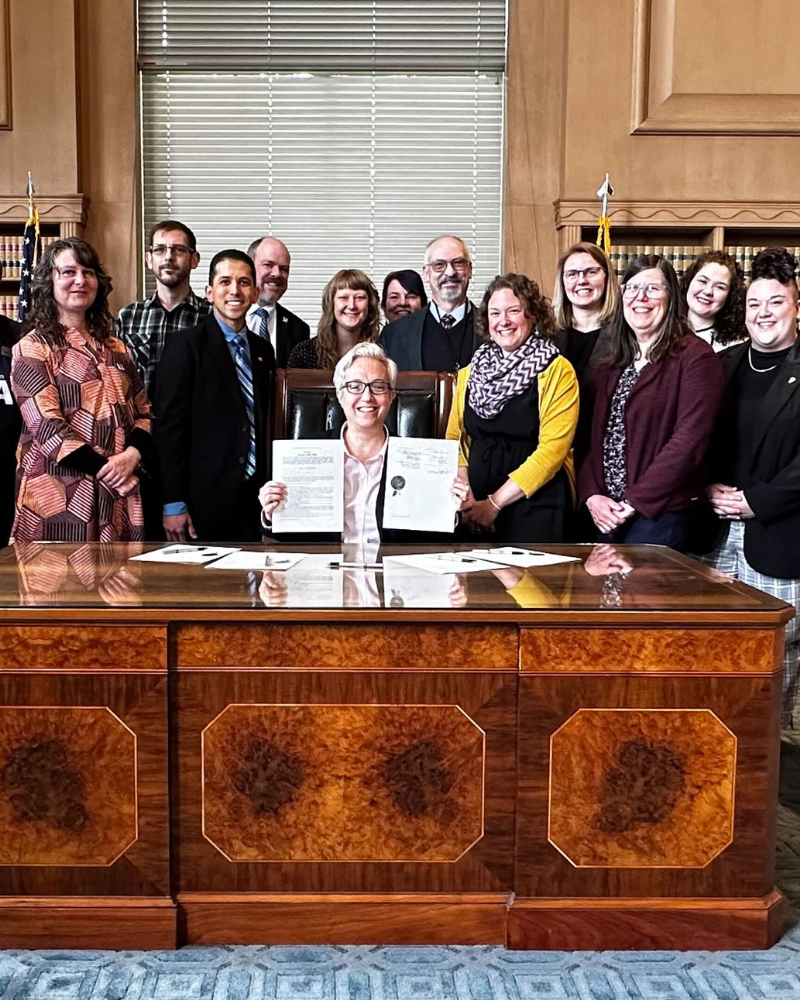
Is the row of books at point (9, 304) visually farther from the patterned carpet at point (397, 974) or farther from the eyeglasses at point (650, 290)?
the patterned carpet at point (397, 974)

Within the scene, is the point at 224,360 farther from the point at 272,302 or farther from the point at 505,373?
the point at 505,373

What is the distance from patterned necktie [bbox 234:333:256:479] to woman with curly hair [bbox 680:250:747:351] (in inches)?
63.3

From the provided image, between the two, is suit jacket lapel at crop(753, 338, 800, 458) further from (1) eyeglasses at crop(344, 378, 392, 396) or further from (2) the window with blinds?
(2) the window with blinds

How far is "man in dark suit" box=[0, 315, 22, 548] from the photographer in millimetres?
3689

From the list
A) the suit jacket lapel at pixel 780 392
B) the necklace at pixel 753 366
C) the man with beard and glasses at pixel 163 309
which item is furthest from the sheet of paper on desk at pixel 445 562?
the man with beard and glasses at pixel 163 309

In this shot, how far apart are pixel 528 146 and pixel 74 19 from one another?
2593 millimetres

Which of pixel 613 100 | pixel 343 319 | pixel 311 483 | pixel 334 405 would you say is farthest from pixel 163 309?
pixel 613 100

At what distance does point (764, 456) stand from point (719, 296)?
82cm

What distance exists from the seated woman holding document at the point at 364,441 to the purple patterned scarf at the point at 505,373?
45 centimetres

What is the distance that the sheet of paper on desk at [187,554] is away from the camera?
2.64m

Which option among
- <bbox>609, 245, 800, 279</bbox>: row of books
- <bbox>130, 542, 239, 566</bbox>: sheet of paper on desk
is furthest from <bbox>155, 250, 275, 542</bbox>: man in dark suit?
<bbox>609, 245, 800, 279</bbox>: row of books

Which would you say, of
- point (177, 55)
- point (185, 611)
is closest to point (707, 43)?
point (177, 55)

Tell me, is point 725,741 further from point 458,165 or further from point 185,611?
point 458,165

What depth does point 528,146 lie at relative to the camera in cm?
581
